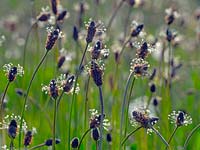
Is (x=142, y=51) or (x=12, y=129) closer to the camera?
(x=12, y=129)

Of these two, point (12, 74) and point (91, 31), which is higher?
point (91, 31)

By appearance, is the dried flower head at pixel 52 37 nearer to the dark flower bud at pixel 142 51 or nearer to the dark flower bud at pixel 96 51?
the dark flower bud at pixel 96 51

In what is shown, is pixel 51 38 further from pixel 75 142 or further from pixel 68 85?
pixel 75 142

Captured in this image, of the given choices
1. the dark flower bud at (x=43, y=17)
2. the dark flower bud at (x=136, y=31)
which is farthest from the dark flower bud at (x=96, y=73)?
the dark flower bud at (x=43, y=17)

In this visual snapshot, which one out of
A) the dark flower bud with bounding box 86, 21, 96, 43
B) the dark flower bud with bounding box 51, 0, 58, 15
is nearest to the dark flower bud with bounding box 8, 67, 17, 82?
the dark flower bud with bounding box 86, 21, 96, 43

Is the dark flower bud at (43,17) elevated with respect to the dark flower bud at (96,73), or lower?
elevated

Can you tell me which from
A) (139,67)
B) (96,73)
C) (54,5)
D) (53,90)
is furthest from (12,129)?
(54,5)

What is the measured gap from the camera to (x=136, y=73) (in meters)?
1.77

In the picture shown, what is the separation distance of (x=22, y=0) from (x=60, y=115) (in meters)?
4.50

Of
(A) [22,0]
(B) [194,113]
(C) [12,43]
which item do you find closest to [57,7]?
(B) [194,113]

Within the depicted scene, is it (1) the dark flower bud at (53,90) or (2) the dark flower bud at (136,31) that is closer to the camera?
(1) the dark flower bud at (53,90)

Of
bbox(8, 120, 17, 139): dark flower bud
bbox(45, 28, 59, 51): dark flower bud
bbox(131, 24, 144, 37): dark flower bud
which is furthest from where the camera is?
bbox(131, 24, 144, 37): dark flower bud

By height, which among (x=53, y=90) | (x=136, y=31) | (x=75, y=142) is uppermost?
(x=136, y=31)

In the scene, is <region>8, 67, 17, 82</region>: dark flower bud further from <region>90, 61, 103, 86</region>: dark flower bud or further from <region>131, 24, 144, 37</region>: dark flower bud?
<region>131, 24, 144, 37</region>: dark flower bud
